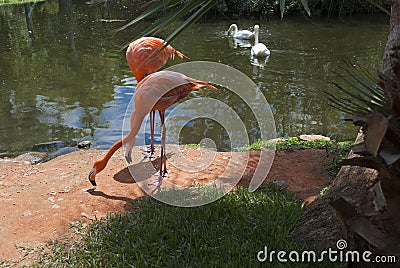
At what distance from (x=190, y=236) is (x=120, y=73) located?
8.23 meters

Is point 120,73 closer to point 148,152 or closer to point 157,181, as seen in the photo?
point 148,152

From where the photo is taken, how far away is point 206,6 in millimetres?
2053

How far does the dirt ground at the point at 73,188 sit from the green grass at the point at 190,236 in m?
0.26

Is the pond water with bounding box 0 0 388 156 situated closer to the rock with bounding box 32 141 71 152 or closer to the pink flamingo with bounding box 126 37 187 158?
the rock with bounding box 32 141 71 152

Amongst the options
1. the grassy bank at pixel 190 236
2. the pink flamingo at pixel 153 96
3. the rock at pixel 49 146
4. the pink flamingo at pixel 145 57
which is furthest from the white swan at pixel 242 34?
the grassy bank at pixel 190 236

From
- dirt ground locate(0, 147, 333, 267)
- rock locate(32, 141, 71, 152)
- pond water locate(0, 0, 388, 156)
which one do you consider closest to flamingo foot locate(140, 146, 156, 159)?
dirt ground locate(0, 147, 333, 267)

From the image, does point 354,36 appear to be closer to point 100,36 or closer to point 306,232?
point 100,36

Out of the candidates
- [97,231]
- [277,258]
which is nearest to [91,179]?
[97,231]

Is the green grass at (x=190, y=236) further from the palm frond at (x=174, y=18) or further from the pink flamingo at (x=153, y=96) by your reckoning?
the palm frond at (x=174, y=18)

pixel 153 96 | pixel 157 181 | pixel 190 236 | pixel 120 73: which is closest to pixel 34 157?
pixel 157 181

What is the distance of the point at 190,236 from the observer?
302cm

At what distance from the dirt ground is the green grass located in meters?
0.26

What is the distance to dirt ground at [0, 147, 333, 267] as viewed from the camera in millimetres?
3404

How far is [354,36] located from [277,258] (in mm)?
13096
